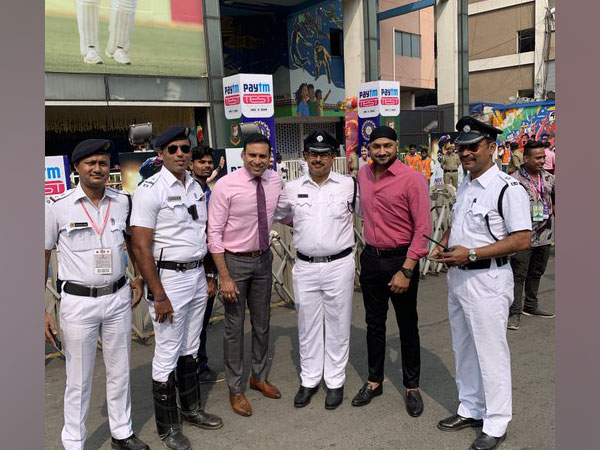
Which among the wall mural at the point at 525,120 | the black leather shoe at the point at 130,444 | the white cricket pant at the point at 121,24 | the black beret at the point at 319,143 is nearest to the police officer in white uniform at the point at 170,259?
the black leather shoe at the point at 130,444

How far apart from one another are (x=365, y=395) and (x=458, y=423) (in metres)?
0.79

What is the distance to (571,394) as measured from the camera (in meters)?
2.24

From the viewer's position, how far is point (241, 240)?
4352 millimetres

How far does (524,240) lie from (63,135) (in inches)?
798

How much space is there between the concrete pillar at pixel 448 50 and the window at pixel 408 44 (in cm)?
622

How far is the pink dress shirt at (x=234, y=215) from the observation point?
427cm

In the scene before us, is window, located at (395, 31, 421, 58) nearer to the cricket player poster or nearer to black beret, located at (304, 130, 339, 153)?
the cricket player poster

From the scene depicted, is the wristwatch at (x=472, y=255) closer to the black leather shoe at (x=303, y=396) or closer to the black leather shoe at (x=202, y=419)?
the black leather shoe at (x=303, y=396)

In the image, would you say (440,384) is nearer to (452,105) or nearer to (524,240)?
(524,240)

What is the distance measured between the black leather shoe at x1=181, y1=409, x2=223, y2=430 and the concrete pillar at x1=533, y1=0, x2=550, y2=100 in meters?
38.1

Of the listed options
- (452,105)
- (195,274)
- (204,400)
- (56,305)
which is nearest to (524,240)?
(195,274)

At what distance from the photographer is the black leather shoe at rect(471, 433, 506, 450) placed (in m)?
3.65

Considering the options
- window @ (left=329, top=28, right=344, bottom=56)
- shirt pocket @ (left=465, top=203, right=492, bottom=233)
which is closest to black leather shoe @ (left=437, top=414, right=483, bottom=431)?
shirt pocket @ (left=465, top=203, right=492, bottom=233)

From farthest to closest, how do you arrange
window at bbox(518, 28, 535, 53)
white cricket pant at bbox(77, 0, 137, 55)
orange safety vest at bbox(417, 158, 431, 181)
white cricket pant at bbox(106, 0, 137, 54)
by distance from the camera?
window at bbox(518, 28, 535, 53)
orange safety vest at bbox(417, 158, 431, 181)
white cricket pant at bbox(106, 0, 137, 54)
white cricket pant at bbox(77, 0, 137, 55)
